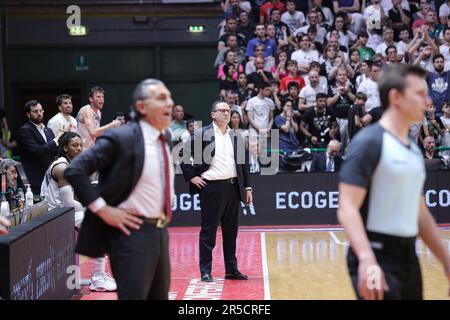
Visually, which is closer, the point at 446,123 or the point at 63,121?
the point at 63,121

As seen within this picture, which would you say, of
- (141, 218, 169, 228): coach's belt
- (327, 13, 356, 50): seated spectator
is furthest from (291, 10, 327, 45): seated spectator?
(141, 218, 169, 228): coach's belt

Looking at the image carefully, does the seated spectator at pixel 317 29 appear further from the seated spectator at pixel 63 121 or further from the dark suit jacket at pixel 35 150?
the dark suit jacket at pixel 35 150

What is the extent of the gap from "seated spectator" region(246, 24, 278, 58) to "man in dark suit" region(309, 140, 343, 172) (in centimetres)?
377

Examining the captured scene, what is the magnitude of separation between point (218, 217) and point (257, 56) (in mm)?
8924

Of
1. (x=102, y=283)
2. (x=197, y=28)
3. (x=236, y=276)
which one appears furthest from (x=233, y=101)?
(x=102, y=283)

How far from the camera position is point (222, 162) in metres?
10.4

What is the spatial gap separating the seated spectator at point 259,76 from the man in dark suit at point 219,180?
25.0ft

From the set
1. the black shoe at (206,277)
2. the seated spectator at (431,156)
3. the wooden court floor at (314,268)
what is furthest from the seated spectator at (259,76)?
the black shoe at (206,277)

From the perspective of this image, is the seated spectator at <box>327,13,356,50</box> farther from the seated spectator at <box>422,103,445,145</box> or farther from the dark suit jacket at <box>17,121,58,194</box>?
the dark suit jacket at <box>17,121,58,194</box>

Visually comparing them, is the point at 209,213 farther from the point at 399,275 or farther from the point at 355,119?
the point at 355,119

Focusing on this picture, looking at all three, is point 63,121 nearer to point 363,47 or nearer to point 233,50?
point 233,50

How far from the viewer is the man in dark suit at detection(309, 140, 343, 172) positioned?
1625 cm
